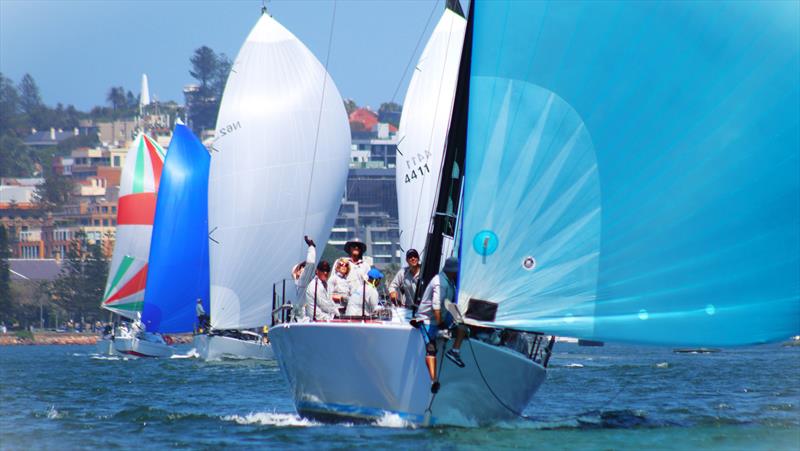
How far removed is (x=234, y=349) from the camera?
38.8 metres

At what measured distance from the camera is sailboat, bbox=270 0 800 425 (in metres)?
15.1

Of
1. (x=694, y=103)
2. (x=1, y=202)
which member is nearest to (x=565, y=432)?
(x=694, y=103)

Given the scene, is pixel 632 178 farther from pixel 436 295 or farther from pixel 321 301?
pixel 321 301

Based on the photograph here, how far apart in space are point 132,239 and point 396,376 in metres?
36.6

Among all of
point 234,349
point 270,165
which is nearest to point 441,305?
point 270,165

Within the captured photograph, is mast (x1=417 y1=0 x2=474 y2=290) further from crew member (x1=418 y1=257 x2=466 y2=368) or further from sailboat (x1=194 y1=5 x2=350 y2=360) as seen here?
sailboat (x1=194 y1=5 x2=350 y2=360)

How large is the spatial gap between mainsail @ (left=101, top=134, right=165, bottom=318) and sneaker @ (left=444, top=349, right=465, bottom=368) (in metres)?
36.3

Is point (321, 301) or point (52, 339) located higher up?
point (52, 339)

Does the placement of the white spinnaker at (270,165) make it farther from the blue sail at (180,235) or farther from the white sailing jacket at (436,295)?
the white sailing jacket at (436,295)

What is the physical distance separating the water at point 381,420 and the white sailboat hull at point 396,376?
0.60 feet

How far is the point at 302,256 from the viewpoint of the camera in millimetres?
34688

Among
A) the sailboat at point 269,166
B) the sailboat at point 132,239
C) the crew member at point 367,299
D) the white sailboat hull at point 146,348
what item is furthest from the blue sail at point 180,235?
the crew member at point 367,299

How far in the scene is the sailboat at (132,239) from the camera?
51.2 meters

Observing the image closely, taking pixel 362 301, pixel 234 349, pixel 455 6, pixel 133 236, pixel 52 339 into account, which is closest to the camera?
pixel 362 301
